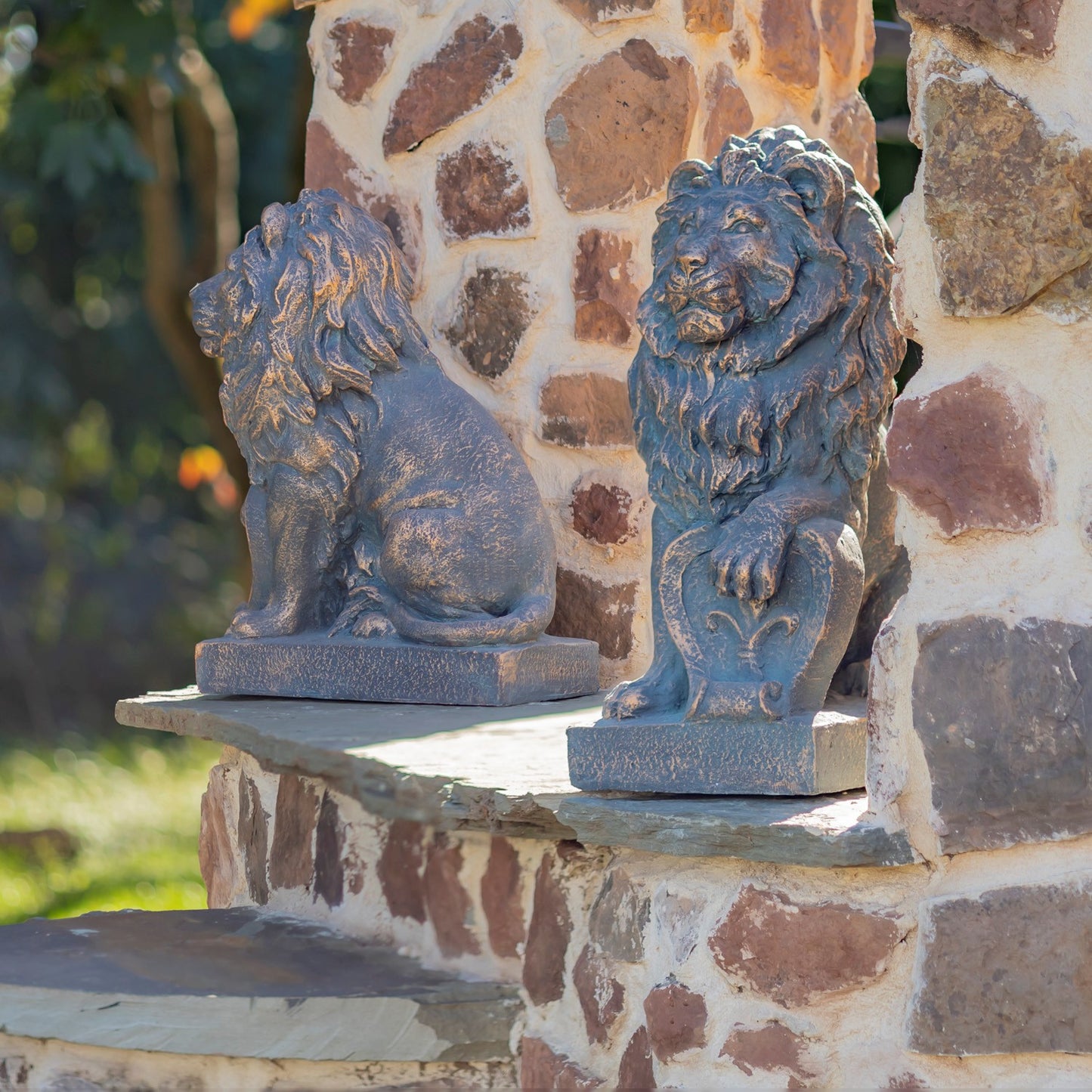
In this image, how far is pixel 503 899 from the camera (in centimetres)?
215

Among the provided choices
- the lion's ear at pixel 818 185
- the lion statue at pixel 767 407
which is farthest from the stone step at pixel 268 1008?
the lion's ear at pixel 818 185

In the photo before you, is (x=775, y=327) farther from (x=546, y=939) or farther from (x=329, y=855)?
(x=329, y=855)

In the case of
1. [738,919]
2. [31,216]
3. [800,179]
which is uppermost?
[31,216]

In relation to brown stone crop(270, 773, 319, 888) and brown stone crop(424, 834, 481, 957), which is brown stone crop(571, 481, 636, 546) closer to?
brown stone crop(270, 773, 319, 888)

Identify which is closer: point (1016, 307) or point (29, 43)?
point (1016, 307)

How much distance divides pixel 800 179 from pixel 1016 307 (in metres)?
0.43

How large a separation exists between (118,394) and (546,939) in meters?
6.27

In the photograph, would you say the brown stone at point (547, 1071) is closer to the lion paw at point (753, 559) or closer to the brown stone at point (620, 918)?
the brown stone at point (620, 918)

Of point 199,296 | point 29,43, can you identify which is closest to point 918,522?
point 199,296

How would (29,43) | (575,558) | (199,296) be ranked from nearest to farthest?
(199,296), (575,558), (29,43)

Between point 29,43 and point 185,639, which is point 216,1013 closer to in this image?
point 29,43

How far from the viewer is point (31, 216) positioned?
296 inches

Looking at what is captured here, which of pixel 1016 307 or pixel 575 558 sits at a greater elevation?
pixel 1016 307

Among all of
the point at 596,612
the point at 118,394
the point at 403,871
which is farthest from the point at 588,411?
the point at 118,394
